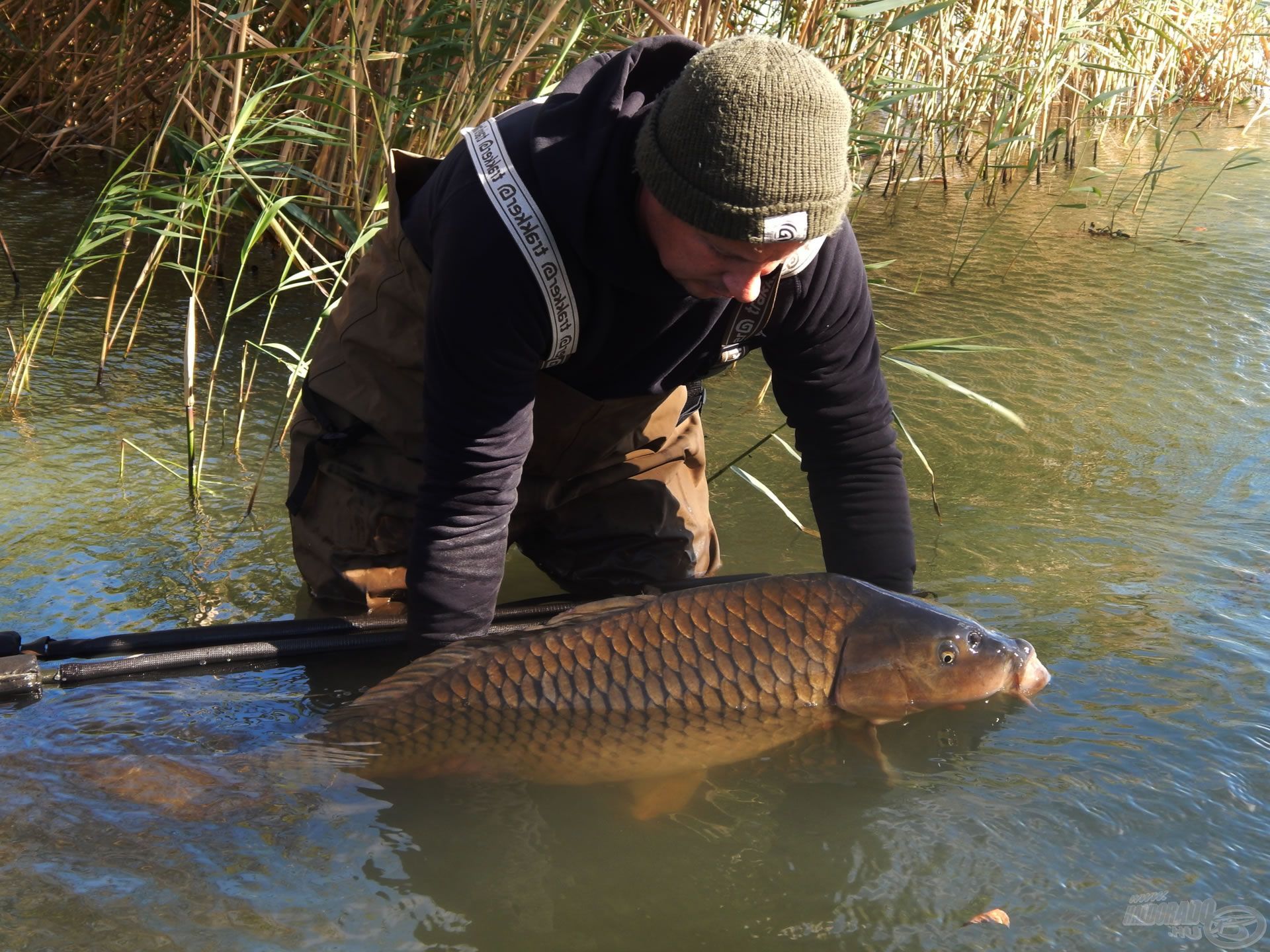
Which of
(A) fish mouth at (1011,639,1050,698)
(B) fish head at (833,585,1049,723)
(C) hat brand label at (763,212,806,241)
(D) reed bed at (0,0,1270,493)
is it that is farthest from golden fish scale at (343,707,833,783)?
(D) reed bed at (0,0,1270,493)

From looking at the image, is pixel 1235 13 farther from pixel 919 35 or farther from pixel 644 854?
pixel 644 854

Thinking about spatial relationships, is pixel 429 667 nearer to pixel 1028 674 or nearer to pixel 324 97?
pixel 1028 674

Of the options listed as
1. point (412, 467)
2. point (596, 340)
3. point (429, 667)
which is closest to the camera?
point (429, 667)

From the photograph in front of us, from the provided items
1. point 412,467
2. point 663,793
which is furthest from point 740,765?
point 412,467

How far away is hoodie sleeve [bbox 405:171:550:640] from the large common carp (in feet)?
0.38

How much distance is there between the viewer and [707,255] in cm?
211

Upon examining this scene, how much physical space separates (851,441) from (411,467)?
0.98 meters

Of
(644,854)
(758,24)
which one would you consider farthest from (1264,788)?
(758,24)

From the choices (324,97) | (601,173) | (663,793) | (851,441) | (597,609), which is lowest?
(663,793)

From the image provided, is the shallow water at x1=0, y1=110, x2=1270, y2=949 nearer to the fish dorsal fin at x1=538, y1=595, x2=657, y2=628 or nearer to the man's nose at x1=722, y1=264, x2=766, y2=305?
the fish dorsal fin at x1=538, y1=595, x2=657, y2=628

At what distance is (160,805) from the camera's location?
7.04ft

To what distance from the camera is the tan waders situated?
2812 mm

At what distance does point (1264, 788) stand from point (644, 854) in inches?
41.2

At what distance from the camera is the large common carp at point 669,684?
7.50ft
